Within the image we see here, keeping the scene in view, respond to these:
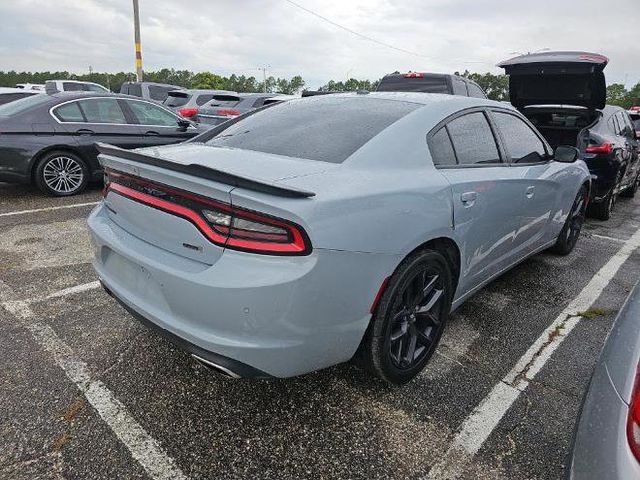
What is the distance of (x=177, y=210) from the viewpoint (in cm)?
194

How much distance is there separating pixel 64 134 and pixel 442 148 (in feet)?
17.7

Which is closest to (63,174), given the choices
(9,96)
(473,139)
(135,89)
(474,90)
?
(9,96)

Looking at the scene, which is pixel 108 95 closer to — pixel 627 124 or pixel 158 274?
pixel 158 274

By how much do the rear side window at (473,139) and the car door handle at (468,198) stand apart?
198 millimetres

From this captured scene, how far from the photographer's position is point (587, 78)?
19.1 feet

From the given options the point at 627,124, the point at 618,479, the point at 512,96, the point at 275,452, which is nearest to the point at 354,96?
the point at 275,452

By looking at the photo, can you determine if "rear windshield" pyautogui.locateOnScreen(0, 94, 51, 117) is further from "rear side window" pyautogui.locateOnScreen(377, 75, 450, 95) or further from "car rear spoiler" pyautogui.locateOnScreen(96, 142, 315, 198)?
"rear side window" pyautogui.locateOnScreen(377, 75, 450, 95)

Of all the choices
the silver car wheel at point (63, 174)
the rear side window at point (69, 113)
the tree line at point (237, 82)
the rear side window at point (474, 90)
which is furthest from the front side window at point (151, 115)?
the tree line at point (237, 82)

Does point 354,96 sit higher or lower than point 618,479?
higher

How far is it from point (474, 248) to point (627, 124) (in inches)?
243

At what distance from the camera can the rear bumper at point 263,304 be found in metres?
1.72

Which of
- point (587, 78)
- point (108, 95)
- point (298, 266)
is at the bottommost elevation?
point (298, 266)

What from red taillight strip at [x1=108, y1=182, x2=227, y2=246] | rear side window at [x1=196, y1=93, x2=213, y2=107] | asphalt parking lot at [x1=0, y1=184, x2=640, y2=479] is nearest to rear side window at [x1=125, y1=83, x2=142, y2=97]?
rear side window at [x1=196, y1=93, x2=213, y2=107]

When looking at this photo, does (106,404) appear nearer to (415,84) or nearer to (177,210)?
(177,210)
